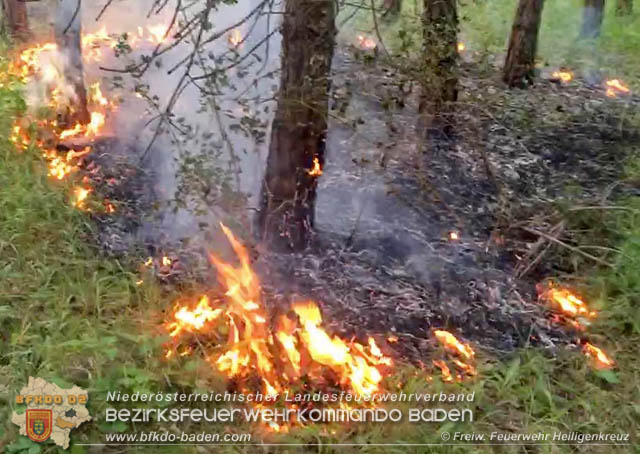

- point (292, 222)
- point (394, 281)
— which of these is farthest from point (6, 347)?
point (394, 281)

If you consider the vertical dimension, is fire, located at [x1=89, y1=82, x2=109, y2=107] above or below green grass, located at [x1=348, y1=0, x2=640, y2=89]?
below

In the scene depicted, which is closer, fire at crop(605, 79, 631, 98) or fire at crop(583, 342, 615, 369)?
fire at crop(583, 342, 615, 369)

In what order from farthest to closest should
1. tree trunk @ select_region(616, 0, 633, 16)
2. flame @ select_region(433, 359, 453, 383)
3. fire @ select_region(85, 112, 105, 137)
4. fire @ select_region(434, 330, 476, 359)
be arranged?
tree trunk @ select_region(616, 0, 633, 16), fire @ select_region(85, 112, 105, 137), fire @ select_region(434, 330, 476, 359), flame @ select_region(433, 359, 453, 383)

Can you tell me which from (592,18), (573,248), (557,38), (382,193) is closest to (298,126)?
(382,193)

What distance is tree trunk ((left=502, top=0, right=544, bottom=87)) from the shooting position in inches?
320

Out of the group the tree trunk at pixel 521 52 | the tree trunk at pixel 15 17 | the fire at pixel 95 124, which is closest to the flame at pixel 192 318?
the fire at pixel 95 124

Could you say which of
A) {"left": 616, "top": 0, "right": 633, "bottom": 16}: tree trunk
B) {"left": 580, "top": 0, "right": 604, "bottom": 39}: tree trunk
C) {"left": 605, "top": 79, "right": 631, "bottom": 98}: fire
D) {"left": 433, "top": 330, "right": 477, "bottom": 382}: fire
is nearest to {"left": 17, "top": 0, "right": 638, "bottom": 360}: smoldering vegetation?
{"left": 433, "top": 330, "right": 477, "bottom": 382}: fire

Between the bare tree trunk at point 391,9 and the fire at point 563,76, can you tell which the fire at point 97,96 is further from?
the fire at point 563,76

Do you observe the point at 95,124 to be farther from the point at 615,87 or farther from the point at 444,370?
the point at 615,87

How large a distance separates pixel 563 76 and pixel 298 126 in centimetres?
533

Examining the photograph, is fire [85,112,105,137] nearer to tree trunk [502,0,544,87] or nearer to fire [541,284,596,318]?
fire [541,284,596,318]

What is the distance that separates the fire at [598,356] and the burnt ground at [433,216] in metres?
0.15

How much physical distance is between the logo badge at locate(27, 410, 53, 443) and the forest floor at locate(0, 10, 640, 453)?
52mm

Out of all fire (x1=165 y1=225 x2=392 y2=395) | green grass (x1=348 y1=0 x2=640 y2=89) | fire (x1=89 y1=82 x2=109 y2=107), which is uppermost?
green grass (x1=348 y1=0 x2=640 y2=89)
